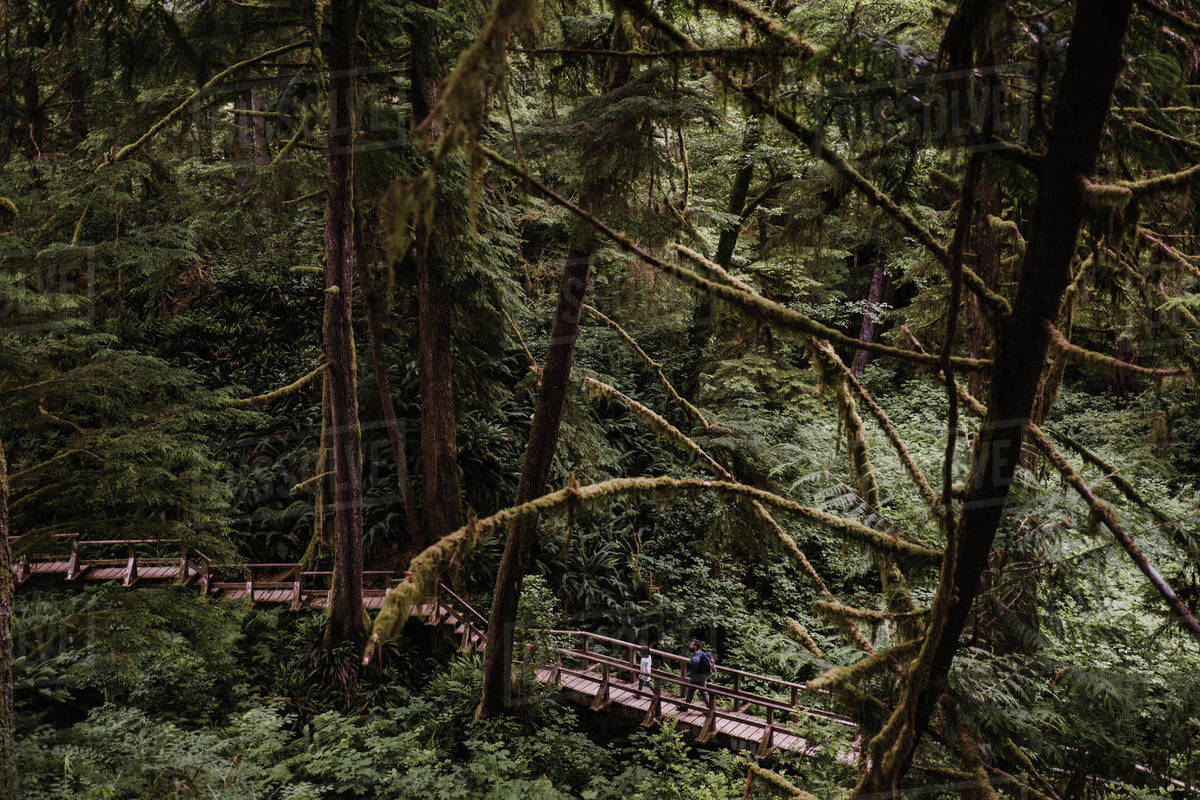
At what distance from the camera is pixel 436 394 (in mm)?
12828

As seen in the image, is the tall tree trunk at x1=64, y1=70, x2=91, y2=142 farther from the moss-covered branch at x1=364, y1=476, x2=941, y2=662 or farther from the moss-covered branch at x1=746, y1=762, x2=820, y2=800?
the moss-covered branch at x1=746, y1=762, x2=820, y2=800

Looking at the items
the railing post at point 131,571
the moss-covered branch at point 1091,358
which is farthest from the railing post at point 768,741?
the railing post at point 131,571

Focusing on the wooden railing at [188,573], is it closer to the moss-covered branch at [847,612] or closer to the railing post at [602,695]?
the railing post at [602,695]

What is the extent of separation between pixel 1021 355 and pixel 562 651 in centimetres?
975

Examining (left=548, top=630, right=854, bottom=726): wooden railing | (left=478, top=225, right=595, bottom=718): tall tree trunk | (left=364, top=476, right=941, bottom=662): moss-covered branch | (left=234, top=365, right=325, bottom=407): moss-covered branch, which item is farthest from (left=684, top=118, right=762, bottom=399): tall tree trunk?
(left=364, top=476, right=941, bottom=662): moss-covered branch

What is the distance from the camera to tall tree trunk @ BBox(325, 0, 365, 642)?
28.9 feet

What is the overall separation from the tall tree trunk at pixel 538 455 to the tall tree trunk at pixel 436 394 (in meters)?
3.79

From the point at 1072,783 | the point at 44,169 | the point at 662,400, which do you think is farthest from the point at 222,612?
the point at 662,400

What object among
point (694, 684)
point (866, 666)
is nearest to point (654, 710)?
point (694, 684)

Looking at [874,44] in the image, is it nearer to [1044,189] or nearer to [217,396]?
[1044,189]

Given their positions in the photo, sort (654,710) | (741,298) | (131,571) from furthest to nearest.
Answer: (131,571)
(654,710)
(741,298)

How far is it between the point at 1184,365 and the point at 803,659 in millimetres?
2202

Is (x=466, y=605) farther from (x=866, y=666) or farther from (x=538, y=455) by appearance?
(x=866, y=666)

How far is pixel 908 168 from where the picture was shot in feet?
7.98
